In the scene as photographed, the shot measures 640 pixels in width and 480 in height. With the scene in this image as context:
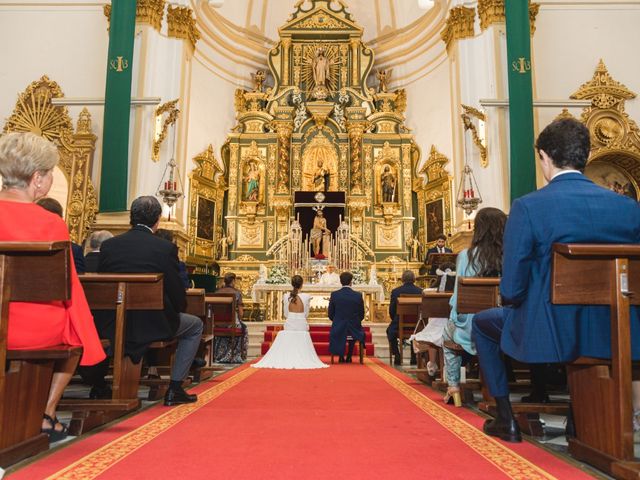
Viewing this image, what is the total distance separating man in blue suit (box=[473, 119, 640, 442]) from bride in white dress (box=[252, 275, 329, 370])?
4.49 meters

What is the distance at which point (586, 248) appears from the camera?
6.85 ft

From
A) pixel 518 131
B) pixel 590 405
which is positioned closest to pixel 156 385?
pixel 590 405

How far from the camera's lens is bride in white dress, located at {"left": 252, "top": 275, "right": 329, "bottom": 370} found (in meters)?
6.73

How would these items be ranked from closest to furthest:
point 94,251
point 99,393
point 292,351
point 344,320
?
point 99,393, point 94,251, point 292,351, point 344,320

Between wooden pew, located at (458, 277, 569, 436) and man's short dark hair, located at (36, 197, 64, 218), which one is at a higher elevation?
man's short dark hair, located at (36, 197, 64, 218)

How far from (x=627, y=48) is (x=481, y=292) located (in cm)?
1037

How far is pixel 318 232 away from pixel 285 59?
565cm

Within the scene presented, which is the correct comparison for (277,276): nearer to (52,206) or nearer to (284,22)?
(52,206)

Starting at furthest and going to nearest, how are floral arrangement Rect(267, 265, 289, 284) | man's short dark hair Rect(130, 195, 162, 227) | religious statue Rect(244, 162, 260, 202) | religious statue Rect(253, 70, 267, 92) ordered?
1. religious statue Rect(253, 70, 267, 92)
2. religious statue Rect(244, 162, 260, 202)
3. floral arrangement Rect(267, 265, 289, 284)
4. man's short dark hair Rect(130, 195, 162, 227)

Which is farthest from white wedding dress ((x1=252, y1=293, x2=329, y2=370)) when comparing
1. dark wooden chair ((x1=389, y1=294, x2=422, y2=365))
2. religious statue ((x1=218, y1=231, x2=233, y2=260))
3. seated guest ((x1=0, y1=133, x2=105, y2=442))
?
religious statue ((x1=218, y1=231, x2=233, y2=260))

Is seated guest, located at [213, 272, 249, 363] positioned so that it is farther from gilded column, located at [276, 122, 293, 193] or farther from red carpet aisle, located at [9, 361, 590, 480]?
gilded column, located at [276, 122, 293, 193]

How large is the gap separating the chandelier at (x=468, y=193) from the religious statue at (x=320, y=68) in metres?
6.21

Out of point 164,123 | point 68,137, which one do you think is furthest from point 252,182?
point 68,137

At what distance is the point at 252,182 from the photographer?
588 inches
